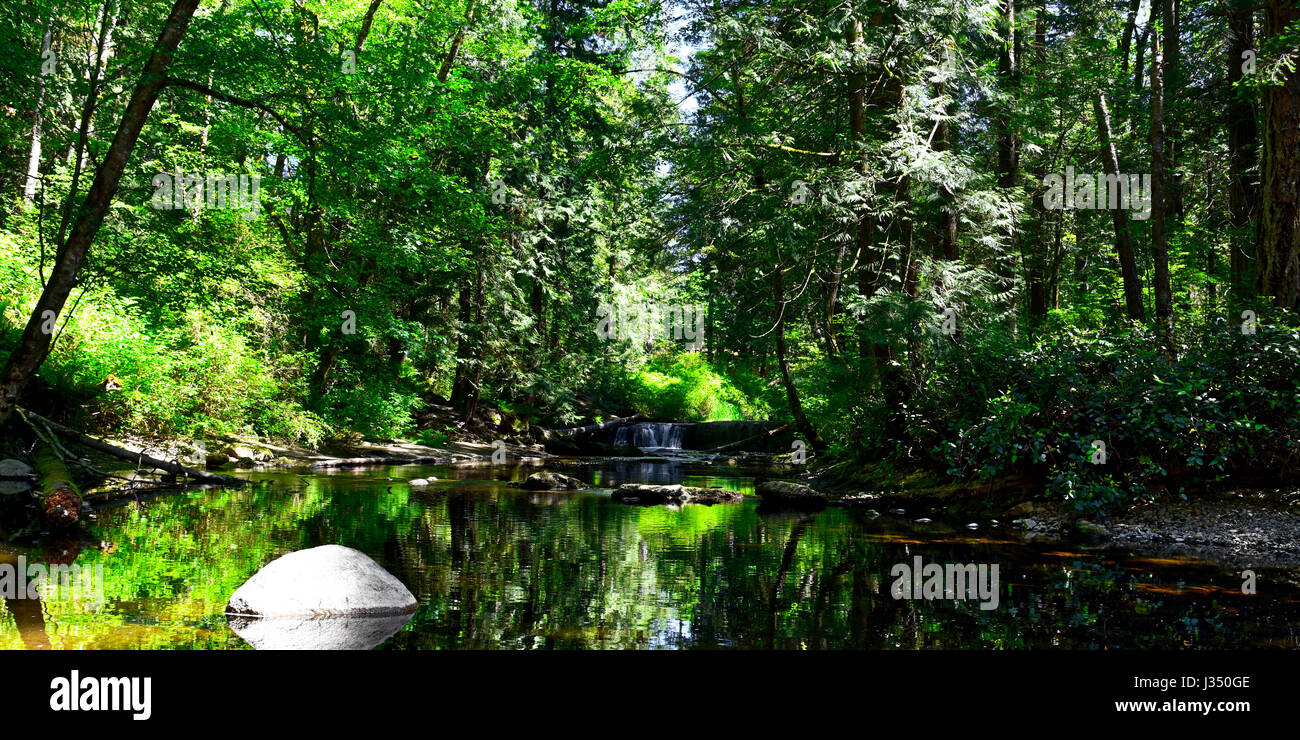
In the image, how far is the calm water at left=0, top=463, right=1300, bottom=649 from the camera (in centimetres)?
425

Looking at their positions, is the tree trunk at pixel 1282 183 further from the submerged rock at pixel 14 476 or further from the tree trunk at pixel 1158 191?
the submerged rock at pixel 14 476

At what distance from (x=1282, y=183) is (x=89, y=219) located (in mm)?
13603

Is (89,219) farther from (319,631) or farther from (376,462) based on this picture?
(376,462)

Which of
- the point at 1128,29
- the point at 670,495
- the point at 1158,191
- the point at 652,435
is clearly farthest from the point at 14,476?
the point at 652,435

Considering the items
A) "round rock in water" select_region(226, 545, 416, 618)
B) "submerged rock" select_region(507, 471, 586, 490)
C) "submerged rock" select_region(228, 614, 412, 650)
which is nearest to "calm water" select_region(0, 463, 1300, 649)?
"submerged rock" select_region(228, 614, 412, 650)

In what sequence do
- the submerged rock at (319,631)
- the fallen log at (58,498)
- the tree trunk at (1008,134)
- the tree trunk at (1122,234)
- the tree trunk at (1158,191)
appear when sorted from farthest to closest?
the tree trunk at (1122,234)
the tree trunk at (1008,134)
the tree trunk at (1158,191)
the fallen log at (58,498)
the submerged rock at (319,631)

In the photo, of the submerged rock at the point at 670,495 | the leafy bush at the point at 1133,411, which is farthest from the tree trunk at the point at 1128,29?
the submerged rock at the point at 670,495

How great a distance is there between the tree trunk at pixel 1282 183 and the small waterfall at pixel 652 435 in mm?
20646

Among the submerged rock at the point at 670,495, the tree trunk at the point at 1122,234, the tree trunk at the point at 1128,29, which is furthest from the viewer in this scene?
the tree trunk at the point at 1128,29

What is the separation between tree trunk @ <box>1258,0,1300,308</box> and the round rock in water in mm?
10498

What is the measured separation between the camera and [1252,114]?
13.8m

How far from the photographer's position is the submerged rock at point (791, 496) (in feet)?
37.4
